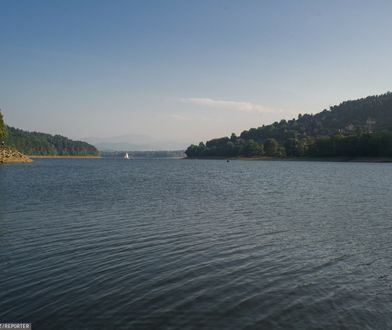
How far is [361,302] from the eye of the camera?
17484mm

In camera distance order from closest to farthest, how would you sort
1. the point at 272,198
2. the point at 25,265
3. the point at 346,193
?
the point at 25,265 → the point at 272,198 → the point at 346,193

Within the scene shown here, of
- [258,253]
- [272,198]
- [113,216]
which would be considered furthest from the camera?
[272,198]

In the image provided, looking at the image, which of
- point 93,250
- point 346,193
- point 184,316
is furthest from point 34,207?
point 346,193

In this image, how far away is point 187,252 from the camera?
26.0 m

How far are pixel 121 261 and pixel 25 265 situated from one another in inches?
233

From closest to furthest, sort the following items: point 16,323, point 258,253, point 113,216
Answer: point 16,323 → point 258,253 → point 113,216

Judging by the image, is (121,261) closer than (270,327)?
No

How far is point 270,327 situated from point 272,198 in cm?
4480

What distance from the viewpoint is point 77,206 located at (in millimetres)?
46906

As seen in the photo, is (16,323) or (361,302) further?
(361,302)

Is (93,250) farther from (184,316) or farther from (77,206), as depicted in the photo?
(77,206)

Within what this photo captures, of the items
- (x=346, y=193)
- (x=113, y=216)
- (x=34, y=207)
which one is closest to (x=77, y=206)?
(x=34, y=207)

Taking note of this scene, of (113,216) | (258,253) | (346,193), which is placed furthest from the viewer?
(346,193)

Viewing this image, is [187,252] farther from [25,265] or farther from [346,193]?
[346,193]
